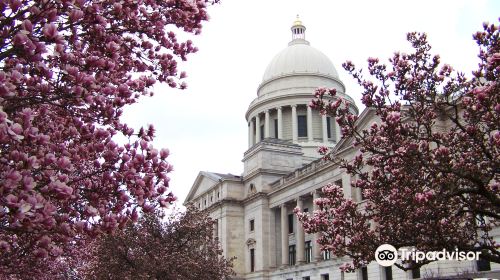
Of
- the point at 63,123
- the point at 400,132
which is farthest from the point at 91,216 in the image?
the point at 400,132

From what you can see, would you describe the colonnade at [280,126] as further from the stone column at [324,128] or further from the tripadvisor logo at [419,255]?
the tripadvisor logo at [419,255]

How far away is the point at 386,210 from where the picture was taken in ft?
44.9

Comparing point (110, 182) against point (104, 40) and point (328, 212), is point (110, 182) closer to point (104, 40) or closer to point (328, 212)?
point (104, 40)

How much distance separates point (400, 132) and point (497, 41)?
2.76 meters

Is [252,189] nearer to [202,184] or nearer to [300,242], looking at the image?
[300,242]

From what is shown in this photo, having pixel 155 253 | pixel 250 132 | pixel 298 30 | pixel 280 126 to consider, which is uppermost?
pixel 298 30

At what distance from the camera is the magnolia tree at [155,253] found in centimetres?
2858

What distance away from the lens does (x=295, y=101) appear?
7225cm

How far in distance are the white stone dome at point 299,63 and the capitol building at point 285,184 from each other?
15 cm

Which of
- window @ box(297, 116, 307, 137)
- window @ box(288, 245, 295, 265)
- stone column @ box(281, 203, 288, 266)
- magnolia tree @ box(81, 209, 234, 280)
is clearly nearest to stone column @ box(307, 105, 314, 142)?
window @ box(297, 116, 307, 137)

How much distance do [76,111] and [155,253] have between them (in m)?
22.4

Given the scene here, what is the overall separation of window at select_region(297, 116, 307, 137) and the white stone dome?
6782 millimetres

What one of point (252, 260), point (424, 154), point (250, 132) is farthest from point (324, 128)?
point (424, 154)

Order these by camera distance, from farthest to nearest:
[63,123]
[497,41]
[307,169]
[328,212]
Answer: [307,169] → [328,212] → [497,41] → [63,123]
